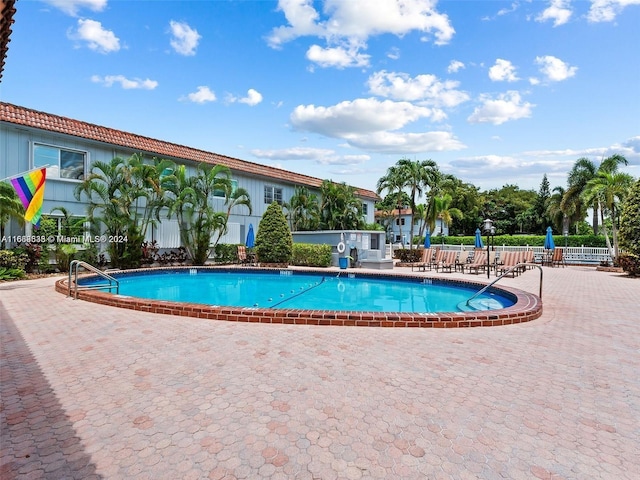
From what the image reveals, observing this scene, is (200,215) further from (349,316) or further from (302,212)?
(349,316)

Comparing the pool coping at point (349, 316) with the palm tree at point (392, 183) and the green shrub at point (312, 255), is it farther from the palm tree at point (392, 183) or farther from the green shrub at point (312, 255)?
the palm tree at point (392, 183)

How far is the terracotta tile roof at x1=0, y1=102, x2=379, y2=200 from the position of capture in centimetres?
1453

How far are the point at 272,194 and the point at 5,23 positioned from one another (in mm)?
22712

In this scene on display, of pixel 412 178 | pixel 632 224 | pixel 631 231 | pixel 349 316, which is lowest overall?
pixel 349 316

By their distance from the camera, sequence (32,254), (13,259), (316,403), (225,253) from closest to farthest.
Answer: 1. (316,403)
2. (13,259)
3. (32,254)
4. (225,253)

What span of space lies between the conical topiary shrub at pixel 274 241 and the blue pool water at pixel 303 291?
96.0 inches

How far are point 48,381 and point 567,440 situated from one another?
4.72 metres

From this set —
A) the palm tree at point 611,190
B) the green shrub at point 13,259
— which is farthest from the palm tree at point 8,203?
the palm tree at point 611,190

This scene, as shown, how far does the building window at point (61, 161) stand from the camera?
15.0m

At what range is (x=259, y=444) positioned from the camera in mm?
2703

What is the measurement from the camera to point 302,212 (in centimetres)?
2527

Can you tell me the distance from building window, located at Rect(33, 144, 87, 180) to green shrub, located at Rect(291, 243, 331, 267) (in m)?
10.2

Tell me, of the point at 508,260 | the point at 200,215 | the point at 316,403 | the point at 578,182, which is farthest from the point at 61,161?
the point at 578,182

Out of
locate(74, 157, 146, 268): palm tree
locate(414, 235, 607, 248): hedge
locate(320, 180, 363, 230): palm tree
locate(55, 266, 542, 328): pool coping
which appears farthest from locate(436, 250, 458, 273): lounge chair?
locate(74, 157, 146, 268): palm tree
